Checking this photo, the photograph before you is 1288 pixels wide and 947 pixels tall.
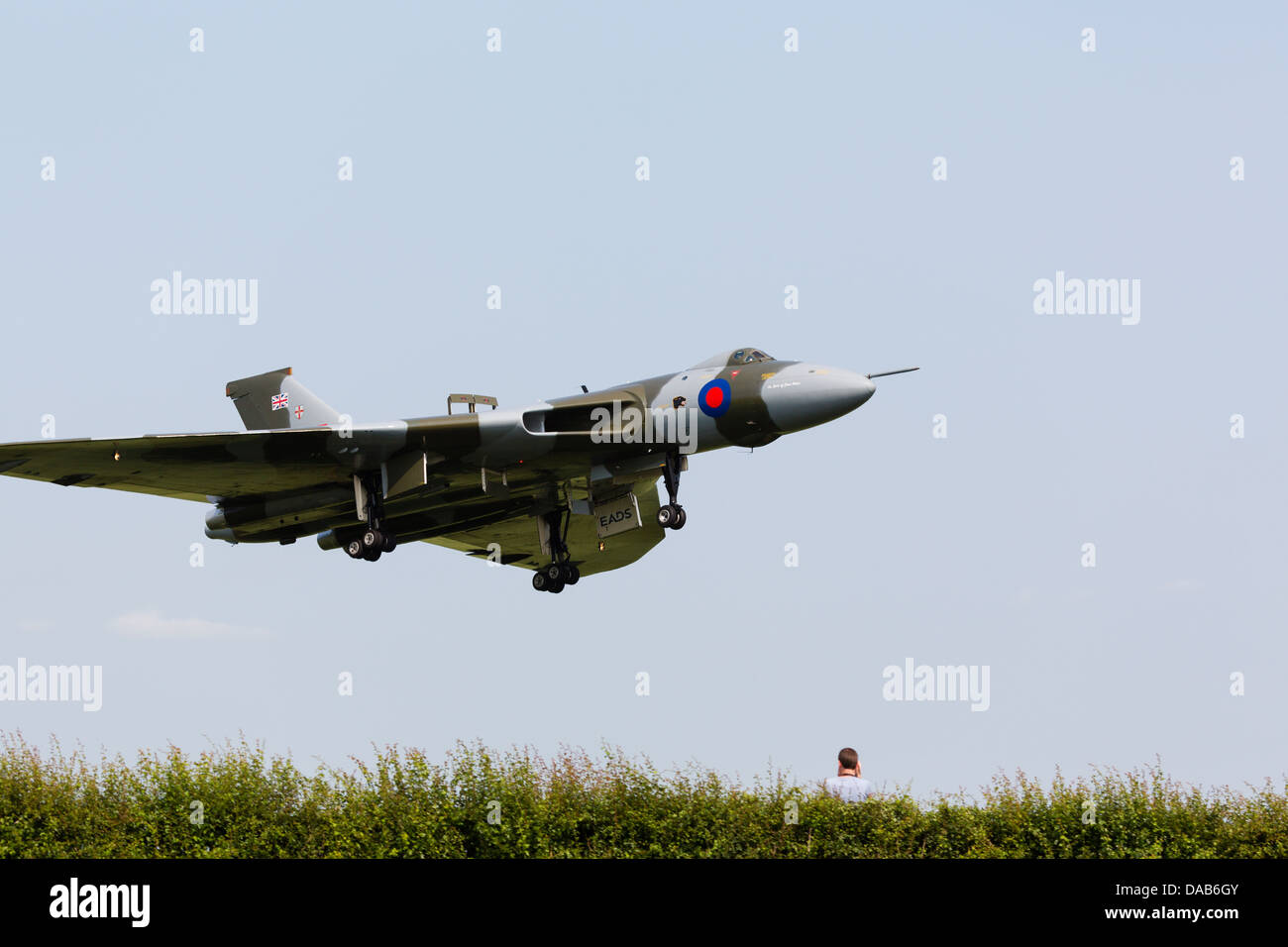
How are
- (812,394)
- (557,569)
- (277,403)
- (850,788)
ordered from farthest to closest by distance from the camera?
(277,403) → (557,569) → (812,394) → (850,788)

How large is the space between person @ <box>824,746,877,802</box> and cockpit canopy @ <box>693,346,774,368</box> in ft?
37.7

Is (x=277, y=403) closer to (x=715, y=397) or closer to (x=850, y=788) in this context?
(x=715, y=397)

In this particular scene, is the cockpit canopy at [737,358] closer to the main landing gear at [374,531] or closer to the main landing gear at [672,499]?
the main landing gear at [672,499]

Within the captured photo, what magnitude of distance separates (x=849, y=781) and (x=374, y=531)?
48.5 feet

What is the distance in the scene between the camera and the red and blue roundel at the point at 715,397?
26125 millimetres

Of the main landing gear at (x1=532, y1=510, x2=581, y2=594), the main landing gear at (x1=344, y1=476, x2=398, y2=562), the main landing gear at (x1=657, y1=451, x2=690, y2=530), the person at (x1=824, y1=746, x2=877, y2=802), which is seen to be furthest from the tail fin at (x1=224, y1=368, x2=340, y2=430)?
the person at (x1=824, y1=746, x2=877, y2=802)

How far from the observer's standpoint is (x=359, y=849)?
83.1 feet

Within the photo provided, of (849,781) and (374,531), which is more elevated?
(374,531)

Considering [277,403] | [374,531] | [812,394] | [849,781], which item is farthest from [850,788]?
[277,403]

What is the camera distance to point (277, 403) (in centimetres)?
3256
